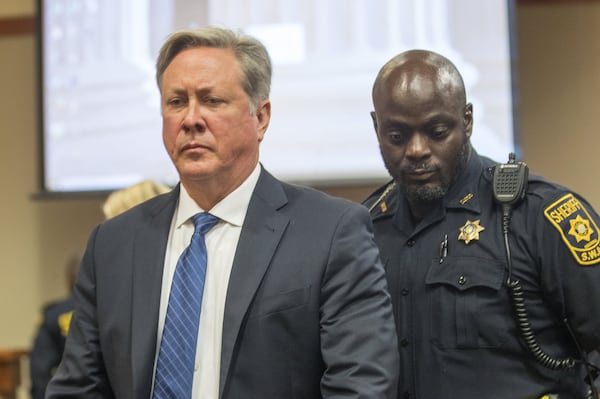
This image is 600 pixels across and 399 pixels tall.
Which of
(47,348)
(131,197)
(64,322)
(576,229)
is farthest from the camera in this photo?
(47,348)

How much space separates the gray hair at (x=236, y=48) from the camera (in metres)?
2.05


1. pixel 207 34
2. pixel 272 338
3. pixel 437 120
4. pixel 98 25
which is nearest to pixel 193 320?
pixel 272 338

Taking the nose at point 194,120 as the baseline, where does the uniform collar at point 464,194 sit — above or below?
below

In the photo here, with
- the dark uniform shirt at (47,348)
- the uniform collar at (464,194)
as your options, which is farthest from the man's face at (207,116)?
the dark uniform shirt at (47,348)

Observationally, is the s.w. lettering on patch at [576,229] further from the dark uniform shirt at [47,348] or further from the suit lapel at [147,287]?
the dark uniform shirt at [47,348]

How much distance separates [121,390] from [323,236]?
0.53 meters

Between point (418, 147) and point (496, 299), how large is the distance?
401 mm

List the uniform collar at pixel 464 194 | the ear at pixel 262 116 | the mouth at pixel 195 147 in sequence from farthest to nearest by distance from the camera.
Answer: the uniform collar at pixel 464 194 < the ear at pixel 262 116 < the mouth at pixel 195 147

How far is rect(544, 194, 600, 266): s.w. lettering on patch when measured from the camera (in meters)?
2.16

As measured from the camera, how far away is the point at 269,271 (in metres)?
1.94

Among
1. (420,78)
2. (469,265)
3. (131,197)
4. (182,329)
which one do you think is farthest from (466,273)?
(131,197)

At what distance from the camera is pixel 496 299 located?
7.21ft

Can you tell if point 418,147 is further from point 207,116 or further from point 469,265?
point 207,116

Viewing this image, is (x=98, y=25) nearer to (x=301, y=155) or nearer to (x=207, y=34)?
(x=301, y=155)
